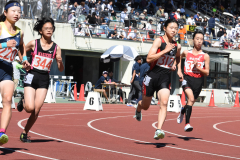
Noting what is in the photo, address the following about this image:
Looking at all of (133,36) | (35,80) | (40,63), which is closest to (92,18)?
(133,36)

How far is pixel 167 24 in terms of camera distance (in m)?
8.39

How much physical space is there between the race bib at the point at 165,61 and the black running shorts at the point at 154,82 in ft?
0.57

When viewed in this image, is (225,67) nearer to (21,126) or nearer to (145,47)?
(145,47)

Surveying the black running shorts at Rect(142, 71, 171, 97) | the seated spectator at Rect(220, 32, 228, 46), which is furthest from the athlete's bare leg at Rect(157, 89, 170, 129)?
the seated spectator at Rect(220, 32, 228, 46)

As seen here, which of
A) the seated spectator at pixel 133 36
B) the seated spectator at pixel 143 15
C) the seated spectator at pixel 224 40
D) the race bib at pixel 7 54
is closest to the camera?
the race bib at pixel 7 54

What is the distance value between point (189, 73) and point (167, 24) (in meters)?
2.26

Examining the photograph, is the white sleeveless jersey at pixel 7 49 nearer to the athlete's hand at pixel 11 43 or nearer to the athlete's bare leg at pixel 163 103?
the athlete's hand at pixel 11 43

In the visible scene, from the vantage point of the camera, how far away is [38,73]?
→ 25.4 feet

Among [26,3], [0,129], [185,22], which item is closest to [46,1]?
[26,3]

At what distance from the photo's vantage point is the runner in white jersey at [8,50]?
6.62 meters

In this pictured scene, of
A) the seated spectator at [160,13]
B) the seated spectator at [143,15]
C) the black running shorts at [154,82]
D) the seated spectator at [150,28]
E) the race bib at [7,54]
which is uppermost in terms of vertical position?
the seated spectator at [160,13]

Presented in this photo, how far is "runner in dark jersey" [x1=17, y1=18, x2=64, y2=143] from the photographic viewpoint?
764cm

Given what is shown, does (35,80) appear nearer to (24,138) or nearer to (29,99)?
(29,99)

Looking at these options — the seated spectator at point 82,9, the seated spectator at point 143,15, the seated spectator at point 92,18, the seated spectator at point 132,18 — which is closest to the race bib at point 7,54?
the seated spectator at point 92,18
